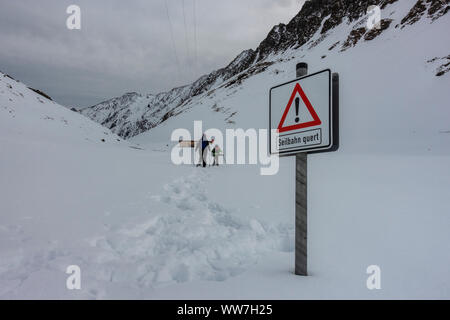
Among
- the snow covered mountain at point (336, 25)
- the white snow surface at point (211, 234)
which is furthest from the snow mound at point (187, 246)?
the snow covered mountain at point (336, 25)

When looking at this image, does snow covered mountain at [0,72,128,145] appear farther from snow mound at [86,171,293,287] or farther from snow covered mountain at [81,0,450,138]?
snow covered mountain at [81,0,450,138]

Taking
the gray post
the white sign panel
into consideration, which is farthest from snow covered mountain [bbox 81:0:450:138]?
the gray post

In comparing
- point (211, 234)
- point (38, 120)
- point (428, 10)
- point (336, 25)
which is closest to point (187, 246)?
point (211, 234)

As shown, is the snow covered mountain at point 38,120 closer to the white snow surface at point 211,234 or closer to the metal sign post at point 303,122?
the white snow surface at point 211,234

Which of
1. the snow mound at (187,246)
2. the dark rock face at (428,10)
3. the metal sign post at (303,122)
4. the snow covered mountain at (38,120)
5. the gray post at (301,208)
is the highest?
the dark rock face at (428,10)

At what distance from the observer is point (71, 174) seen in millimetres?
7121

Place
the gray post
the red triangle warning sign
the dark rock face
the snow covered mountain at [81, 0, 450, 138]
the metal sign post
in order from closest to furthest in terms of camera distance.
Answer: the metal sign post, the red triangle warning sign, the gray post, the dark rock face, the snow covered mountain at [81, 0, 450, 138]

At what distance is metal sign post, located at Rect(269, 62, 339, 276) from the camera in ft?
7.27

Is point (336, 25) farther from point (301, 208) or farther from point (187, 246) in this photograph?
point (301, 208)

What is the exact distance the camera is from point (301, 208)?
2494 millimetres

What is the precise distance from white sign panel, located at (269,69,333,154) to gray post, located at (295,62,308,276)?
0.14 m

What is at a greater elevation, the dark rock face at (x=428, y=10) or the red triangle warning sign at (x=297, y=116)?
the dark rock face at (x=428, y=10)

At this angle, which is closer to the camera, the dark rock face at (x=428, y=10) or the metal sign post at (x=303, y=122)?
the metal sign post at (x=303, y=122)

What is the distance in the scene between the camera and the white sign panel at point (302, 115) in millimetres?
2236
